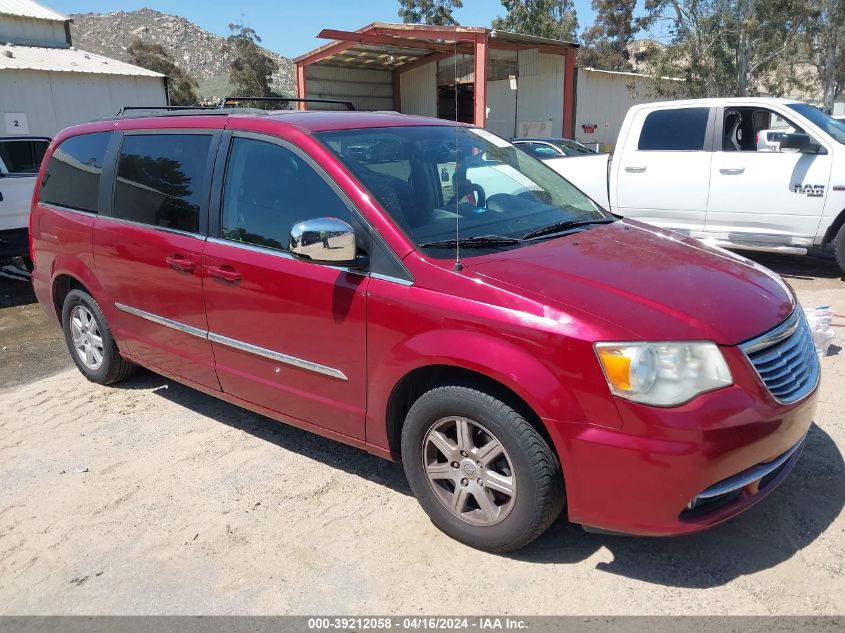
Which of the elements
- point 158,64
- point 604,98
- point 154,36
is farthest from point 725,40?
point 154,36

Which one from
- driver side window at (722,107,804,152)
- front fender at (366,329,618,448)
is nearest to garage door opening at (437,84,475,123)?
driver side window at (722,107,804,152)

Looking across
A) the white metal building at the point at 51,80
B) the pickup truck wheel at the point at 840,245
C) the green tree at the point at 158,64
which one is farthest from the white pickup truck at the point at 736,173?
the green tree at the point at 158,64

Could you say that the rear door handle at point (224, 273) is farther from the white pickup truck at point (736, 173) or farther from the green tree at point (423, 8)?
the green tree at point (423, 8)

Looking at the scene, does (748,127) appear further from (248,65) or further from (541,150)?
(248,65)

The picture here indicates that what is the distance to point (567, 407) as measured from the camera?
100 inches

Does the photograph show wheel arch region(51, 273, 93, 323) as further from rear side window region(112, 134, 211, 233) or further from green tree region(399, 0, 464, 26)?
green tree region(399, 0, 464, 26)

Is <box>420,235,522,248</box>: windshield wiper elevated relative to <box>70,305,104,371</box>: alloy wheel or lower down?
elevated

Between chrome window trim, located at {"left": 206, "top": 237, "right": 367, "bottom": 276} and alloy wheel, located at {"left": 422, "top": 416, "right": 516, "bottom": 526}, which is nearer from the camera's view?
alloy wheel, located at {"left": 422, "top": 416, "right": 516, "bottom": 526}

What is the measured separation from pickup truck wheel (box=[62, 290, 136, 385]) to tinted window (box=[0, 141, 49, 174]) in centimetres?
491

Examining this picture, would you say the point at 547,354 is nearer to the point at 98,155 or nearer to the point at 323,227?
the point at 323,227

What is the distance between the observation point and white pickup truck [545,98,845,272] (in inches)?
280

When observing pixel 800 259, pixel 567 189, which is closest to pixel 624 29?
pixel 800 259

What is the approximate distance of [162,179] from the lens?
13.6ft

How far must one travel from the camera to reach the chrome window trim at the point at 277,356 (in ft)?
10.8
